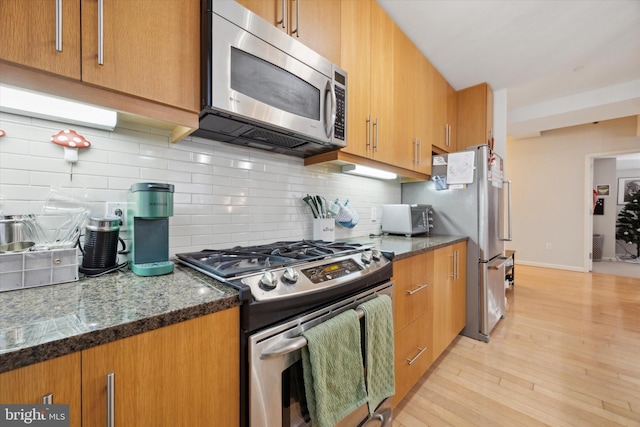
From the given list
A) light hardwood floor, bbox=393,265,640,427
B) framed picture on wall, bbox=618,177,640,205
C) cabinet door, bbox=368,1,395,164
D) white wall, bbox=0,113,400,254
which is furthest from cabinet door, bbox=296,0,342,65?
framed picture on wall, bbox=618,177,640,205

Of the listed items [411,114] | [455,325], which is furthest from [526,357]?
[411,114]

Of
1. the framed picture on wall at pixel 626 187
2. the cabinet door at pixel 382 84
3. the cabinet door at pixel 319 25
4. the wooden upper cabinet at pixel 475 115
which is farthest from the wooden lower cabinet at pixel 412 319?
the framed picture on wall at pixel 626 187

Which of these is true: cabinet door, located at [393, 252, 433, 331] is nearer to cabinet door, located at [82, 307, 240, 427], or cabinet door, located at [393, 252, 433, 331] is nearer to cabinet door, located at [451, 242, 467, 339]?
cabinet door, located at [451, 242, 467, 339]

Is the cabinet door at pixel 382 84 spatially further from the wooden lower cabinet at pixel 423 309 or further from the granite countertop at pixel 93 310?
the granite countertop at pixel 93 310

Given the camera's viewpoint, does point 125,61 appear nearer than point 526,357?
Yes

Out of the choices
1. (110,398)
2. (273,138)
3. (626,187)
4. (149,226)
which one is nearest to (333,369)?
(110,398)

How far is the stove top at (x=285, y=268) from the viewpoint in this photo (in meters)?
0.78

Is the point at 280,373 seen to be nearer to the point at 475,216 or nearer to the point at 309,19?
the point at 309,19

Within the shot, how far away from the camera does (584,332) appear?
237cm

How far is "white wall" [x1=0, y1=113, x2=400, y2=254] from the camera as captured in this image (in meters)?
0.86

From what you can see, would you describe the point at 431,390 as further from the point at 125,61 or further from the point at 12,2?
the point at 12,2

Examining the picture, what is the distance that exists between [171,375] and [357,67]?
166 centimetres

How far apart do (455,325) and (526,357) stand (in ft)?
1.71

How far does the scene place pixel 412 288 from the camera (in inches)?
59.2
